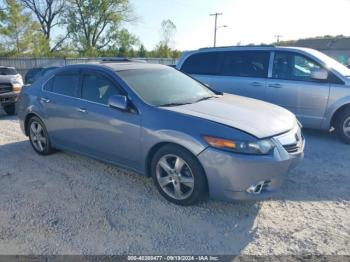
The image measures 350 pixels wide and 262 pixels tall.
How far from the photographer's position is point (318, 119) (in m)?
5.97

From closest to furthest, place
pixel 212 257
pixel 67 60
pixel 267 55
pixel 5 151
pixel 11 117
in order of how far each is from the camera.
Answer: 1. pixel 212 257
2. pixel 5 151
3. pixel 267 55
4. pixel 11 117
5. pixel 67 60

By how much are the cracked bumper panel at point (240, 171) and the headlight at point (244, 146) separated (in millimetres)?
45

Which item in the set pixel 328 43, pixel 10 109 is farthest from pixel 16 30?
pixel 328 43

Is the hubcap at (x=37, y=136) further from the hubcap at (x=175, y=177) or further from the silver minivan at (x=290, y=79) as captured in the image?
the silver minivan at (x=290, y=79)

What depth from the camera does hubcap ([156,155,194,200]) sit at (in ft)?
11.0

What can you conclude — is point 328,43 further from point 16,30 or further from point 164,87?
point 164,87

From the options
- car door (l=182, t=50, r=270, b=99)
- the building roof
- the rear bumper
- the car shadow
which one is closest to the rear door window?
the car shadow

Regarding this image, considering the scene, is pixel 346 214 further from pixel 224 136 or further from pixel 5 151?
pixel 5 151

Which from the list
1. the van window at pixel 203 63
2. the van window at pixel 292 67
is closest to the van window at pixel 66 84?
the van window at pixel 203 63

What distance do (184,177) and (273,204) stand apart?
41.9 inches

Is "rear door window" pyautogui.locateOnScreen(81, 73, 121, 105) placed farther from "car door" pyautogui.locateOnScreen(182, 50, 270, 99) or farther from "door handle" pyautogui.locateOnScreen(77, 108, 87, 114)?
"car door" pyautogui.locateOnScreen(182, 50, 270, 99)

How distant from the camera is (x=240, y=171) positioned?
118 inches

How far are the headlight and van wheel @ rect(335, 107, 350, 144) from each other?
343 centimetres

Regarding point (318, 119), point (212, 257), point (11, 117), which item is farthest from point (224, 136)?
point (11, 117)
